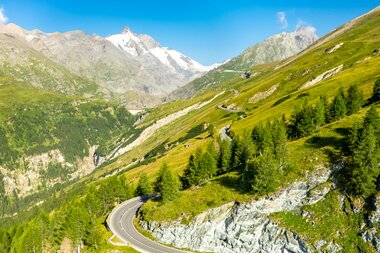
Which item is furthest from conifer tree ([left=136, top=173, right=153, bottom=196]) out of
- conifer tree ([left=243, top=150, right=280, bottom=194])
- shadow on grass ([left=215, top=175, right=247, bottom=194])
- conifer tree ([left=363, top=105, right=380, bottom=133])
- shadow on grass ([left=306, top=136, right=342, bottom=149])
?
conifer tree ([left=363, top=105, right=380, bottom=133])

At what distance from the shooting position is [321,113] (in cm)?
11600

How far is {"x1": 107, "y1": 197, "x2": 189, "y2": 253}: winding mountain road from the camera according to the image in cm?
8175

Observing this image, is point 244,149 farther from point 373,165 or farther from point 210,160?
point 373,165

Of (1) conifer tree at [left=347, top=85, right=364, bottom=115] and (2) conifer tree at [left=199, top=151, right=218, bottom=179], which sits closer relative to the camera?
(2) conifer tree at [left=199, top=151, right=218, bottom=179]

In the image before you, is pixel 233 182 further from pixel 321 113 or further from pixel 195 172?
pixel 321 113

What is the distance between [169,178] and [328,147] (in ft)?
137

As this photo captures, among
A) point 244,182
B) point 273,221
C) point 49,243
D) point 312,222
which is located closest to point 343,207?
point 312,222

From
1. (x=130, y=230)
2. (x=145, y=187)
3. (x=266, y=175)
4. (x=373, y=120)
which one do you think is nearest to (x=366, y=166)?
(x=373, y=120)

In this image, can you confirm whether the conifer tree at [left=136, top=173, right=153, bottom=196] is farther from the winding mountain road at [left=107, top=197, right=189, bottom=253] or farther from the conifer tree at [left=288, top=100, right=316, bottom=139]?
the conifer tree at [left=288, top=100, right=316, bottom=139]

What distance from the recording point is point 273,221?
255 feet

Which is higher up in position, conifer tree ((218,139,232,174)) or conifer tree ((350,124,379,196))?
conifer tree ((218,139,232,174))

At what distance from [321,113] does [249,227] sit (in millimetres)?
55250

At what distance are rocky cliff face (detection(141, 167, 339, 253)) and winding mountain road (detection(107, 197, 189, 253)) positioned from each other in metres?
3.76

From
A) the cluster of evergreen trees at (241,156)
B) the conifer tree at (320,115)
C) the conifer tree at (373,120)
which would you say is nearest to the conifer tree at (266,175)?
the cluster of evergreen trees at (241,156)
